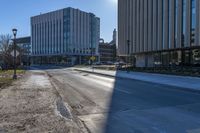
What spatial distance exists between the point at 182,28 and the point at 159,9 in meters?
7.86

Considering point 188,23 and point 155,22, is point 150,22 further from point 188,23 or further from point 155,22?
point 188,23

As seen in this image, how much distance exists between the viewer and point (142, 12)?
195ft

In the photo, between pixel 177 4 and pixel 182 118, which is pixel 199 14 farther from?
pixel 182 118

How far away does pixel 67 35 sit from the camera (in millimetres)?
136125

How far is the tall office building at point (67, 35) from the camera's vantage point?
5330 inches

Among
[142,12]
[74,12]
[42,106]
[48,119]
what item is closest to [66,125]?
[48,119]

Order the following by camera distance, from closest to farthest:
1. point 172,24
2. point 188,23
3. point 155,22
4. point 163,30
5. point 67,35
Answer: point 188,23 < point 172,24 < point 163,30 < point 155,22 < point 67,35

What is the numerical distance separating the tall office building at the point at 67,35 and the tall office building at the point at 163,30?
2479 inches

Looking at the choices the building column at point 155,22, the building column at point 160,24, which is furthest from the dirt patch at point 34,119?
the building column at point 155,22

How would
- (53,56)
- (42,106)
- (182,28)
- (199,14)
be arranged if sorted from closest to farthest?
1. (42,106)
2. (199,14)
3. (182,28)
4. (53,56)

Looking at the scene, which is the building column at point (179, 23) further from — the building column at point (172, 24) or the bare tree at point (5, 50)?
the bare tree at point (5, 50)

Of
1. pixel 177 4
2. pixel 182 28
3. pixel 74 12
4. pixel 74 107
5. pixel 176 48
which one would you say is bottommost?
pixel 74 107

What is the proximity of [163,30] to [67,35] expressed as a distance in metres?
89.2

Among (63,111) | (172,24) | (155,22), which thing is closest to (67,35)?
(155,22)
